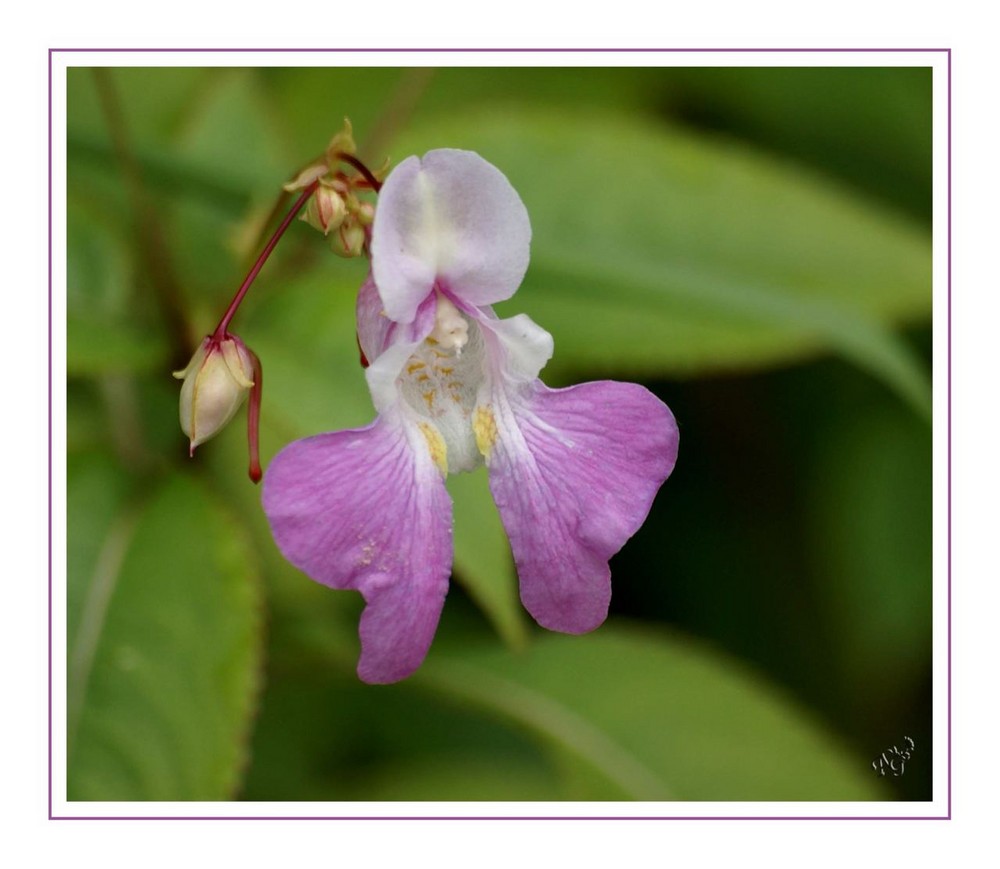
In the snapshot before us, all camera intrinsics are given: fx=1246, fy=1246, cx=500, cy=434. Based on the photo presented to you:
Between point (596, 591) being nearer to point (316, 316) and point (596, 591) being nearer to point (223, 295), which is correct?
point (316, 316)

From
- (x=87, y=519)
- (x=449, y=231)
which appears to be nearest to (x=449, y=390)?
(x=449, y=231)

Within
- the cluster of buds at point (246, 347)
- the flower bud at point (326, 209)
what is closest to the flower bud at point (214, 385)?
the cluster of buds at point (246, 347)

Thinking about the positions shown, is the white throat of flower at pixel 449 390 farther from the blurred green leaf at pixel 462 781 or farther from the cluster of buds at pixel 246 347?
the blurred green leaf at pixel 462 781

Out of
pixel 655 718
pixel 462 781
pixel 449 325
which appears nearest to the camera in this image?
pixel 449 325

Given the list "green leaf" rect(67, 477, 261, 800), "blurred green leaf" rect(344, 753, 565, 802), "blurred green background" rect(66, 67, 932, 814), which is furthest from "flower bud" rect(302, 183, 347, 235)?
"blurred green leaf" rect(344, 753, 565, 802)

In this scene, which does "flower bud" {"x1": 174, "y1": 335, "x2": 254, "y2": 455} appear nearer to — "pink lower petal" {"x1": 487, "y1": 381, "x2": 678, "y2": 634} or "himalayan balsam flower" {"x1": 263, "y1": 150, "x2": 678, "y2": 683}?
"himalayan balsam flower" {"x1": 263, "y1": 150, "x2": 678, "y2": 683}

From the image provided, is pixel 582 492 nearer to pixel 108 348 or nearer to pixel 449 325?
pixel 449 325
